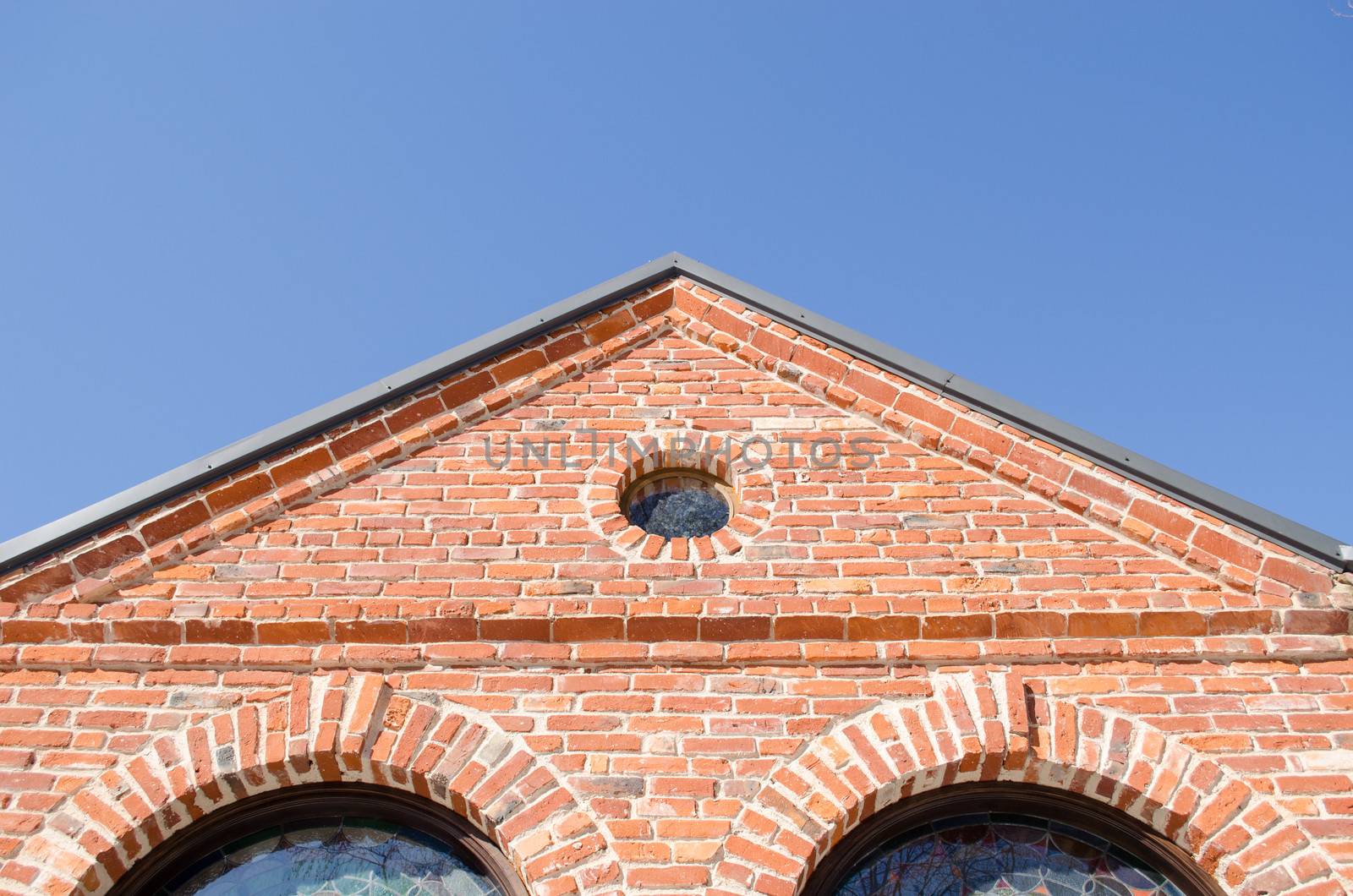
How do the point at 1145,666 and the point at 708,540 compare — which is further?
the point at 708,540

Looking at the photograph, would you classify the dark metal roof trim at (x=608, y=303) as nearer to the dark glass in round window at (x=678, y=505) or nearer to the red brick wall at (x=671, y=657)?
the red brick wall at (x=671, y=657)

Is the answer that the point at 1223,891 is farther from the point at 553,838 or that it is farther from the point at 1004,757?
the point at 553,838

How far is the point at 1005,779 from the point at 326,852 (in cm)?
297

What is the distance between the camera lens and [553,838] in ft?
15.2

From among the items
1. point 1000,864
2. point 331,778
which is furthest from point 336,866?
point 1000,864

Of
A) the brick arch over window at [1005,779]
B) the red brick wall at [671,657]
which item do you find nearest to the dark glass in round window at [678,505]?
the red brick wall at [671,657]

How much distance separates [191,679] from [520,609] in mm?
1489

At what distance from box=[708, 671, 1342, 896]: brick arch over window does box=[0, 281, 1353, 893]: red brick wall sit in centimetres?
1

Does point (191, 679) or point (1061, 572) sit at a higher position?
point (1061, 572)

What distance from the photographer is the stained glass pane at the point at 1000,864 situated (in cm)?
483

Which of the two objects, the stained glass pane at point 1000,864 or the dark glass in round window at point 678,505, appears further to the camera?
the dark glass in round window at point 678,505

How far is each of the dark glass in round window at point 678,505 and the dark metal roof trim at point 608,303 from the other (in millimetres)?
1172

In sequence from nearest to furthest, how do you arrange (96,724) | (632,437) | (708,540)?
1. (96,724)
2. (708,540)
3. (632,437)

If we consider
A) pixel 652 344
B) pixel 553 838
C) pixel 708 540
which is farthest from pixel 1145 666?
pixel 652 344
